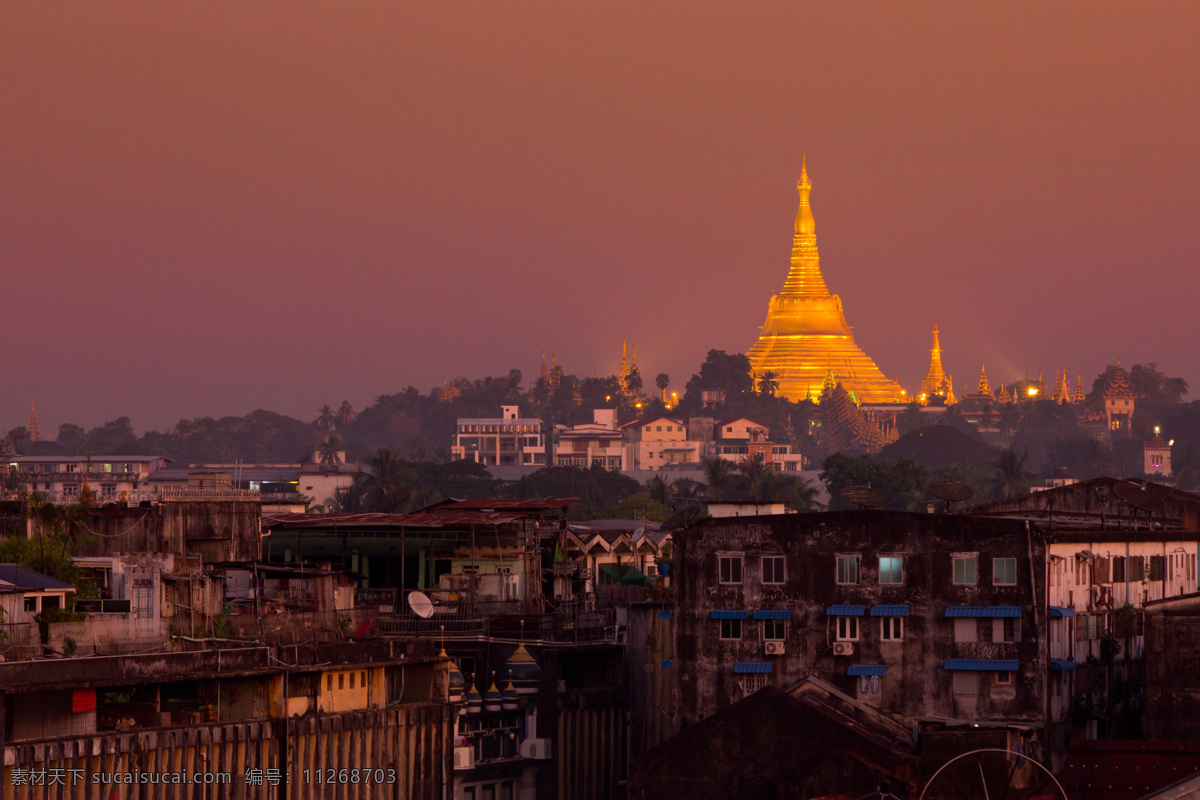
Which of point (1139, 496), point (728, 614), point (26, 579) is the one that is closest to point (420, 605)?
point (728, 614)

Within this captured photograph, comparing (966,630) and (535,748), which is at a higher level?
(966,630)

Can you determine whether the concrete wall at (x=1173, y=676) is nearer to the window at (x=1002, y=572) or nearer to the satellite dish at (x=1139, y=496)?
the window at (x=1002, y=572)

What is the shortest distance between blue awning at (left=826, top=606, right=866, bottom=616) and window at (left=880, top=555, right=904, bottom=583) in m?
0.72

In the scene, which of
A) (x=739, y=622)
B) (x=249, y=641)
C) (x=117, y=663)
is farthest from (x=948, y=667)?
(x=117, y=663)

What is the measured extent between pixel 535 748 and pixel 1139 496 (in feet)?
56.6

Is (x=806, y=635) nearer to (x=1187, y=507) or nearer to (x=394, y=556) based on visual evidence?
(x=394, y=556)

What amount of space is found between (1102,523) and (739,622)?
1039 centimetres

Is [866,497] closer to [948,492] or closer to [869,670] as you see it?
[948,492]

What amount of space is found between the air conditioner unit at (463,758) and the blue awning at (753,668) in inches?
246

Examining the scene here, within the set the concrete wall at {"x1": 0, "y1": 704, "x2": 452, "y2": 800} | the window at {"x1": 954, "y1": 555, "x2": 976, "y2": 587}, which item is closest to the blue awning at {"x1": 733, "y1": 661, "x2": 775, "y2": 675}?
the window at {"x1": 954, "y1": 555, "x2": 976, "y2": 587}

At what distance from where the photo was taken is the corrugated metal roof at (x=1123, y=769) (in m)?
37.8

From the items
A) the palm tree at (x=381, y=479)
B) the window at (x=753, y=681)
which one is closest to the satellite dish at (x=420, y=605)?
the window at (x=753, y=681)

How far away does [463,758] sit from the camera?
4259 cm

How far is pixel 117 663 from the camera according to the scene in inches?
1351
